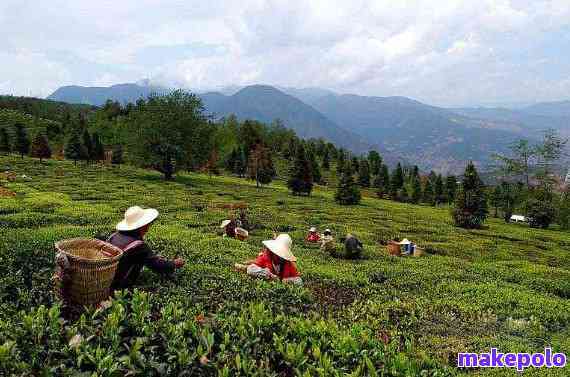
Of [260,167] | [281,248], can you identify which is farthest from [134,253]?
[260,167]

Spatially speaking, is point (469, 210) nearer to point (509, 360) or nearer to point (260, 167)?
point (260, 167)

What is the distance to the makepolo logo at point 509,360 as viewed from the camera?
7.13 m

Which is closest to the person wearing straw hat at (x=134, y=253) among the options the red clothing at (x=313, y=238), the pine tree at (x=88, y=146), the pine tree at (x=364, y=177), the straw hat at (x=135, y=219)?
the straw hat at (x=135, y=219)

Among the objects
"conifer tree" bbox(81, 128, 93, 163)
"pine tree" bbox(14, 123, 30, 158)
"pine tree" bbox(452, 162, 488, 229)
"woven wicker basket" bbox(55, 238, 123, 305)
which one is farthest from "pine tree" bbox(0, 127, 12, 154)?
"woven wicker basket" bbox(55, 238, 123, 305)

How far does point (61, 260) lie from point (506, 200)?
7032 centimetres

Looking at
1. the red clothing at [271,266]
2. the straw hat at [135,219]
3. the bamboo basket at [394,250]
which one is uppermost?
the straw hat at [135,219]

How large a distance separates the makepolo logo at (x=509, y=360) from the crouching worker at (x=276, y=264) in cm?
387

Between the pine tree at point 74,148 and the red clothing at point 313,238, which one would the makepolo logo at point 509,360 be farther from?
the pine tree at point 74,148

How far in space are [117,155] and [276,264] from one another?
64.8 m

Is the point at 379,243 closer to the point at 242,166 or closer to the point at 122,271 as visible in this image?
the point at 122,271

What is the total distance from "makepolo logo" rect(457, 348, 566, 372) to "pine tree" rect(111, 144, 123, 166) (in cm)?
6823

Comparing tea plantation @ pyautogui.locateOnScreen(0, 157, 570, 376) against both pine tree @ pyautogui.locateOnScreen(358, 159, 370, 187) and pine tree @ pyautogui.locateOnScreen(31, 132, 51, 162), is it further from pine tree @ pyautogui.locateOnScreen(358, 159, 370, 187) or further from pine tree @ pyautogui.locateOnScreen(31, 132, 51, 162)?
pine tree @ pyautogui.locateOnScreen(358, 159, 370, 187)

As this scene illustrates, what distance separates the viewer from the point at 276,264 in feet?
32.8

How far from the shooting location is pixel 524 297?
12.3 m
